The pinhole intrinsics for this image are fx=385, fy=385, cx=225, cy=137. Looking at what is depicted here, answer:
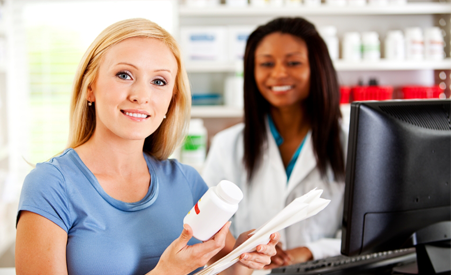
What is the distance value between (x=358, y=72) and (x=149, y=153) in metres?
2.11

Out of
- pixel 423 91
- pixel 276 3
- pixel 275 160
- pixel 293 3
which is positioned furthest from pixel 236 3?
pixel 423 91

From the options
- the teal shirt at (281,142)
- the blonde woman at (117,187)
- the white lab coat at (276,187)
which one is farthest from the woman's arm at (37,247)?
the teal shirt at (281,142)

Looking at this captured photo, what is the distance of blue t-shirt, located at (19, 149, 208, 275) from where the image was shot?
2.38 feet

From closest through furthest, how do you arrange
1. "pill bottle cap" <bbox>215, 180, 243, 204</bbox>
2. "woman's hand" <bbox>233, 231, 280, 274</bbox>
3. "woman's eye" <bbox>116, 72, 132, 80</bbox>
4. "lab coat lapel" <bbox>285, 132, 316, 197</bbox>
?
"pill bottle cap" <bbox>215, 180, 243, 204</bbox>, "woman's hand" <bbox>233, 231, 280, 274</bbox>, "woman's eye" <bbox>116, 72, 132, 80</bbox>, "lab coat lapel" <bbox>285, 132, 316, 197</bbox>

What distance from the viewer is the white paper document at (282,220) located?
0.62 metres

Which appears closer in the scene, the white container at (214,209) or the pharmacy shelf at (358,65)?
the white container at (214,209)

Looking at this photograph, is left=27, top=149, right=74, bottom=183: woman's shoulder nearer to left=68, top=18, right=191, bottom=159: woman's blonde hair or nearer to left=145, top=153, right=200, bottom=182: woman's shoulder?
left=68, top=18, right=191, bottom=159: woman's blonde hair

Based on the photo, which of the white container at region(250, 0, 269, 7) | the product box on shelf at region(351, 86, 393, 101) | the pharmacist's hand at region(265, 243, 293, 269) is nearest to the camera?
the pharmacist's hand at region(265, 243, 293, 269)

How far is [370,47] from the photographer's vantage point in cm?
246

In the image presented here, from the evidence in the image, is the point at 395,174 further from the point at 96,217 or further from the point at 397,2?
the point at 397,2

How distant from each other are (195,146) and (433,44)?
1653mm

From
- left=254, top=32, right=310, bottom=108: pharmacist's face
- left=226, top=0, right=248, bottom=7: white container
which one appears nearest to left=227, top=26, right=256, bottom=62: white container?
left=226, top=0, right=248, bottom=7: white container

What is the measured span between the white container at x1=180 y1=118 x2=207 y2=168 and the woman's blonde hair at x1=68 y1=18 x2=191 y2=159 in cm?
137

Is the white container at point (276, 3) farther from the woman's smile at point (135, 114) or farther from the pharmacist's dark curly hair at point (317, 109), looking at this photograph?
the woman's smile at point (135, 114)
